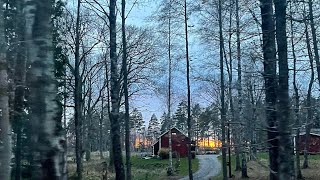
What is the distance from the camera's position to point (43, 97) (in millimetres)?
4375

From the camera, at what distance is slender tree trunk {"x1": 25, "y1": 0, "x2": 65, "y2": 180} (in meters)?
4.29

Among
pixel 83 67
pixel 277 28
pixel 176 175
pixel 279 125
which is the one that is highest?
pixel 83 67

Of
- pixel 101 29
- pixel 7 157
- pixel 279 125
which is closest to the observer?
pixel 279 125

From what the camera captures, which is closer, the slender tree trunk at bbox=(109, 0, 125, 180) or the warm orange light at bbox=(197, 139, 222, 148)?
the warm orange light at bbox=(197, 139, 222, 148)

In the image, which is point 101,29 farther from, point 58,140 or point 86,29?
point 58,140

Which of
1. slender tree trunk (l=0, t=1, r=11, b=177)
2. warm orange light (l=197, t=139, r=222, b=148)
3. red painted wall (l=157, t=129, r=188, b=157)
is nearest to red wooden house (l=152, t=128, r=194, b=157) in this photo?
red painted wall (l=157, t=129, r=188, b=157)

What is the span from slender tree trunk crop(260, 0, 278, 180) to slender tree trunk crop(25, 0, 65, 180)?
319 cm

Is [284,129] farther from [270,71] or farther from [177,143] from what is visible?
[177,143]

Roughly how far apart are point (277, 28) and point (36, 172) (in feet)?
12.9

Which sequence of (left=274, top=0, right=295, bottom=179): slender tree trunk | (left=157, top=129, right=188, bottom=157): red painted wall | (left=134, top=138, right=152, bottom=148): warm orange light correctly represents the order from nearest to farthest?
1. (left=274, top=0, right=295, bottom=179): slender tree trunk
2. (left=157, top=129, right=188, bottom=157): red painted wall
3. (left=134, top=138, right=152, bottom=148): warm orange light

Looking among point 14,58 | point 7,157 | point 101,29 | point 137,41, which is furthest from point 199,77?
point 7,157

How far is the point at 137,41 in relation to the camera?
69.9ft

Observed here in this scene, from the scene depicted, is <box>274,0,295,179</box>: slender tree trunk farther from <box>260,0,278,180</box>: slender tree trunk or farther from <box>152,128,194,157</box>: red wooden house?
<box>152,128,194,157</box>: red wooden house

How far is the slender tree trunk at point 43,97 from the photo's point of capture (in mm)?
4289
